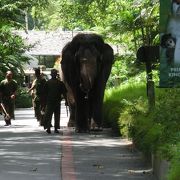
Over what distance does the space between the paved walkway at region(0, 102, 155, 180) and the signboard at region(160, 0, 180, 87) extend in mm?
1581

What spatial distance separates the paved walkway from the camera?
33.2 feet

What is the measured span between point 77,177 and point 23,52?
32.7 metres

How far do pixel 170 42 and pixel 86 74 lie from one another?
658 centimetres

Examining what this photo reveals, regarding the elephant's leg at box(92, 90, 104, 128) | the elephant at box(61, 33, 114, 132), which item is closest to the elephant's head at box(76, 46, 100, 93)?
the elephant at box(61, 33, 114, 132)

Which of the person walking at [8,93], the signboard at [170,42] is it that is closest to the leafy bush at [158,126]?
the signboard at [170,42]

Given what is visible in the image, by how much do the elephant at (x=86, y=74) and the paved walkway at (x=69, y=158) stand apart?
61cm

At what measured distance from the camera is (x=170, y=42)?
33.6ft

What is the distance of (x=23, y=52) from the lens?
138 feet

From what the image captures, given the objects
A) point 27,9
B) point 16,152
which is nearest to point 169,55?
point 16,152

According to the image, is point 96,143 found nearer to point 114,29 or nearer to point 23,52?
point 114,29

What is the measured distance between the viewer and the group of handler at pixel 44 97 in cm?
1672

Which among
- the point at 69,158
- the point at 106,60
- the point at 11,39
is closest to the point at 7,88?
the point at 106,60

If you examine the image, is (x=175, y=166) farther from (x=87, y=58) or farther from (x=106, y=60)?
(x=106, y=60)

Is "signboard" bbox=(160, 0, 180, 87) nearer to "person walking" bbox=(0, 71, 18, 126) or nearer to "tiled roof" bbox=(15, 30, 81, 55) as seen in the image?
"person walking" bbox=(0, 71, 18, 126)
